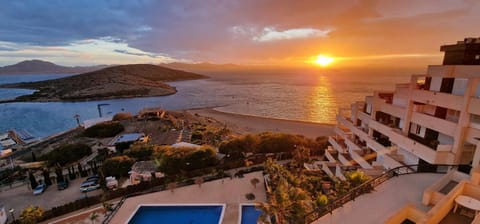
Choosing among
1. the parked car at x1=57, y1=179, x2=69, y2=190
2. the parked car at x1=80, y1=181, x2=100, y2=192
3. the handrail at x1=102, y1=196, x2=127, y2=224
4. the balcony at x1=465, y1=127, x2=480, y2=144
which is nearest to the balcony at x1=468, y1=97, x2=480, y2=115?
the balcony at x1=465, y1=127, x2=480, y2=144

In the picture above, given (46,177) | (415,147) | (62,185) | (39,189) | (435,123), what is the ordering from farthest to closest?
(46,177) < (62,185) < (39,189) < (415,147) < (435,123)

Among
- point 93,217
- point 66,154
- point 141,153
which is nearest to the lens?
point 93,217

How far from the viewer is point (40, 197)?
19641 mm

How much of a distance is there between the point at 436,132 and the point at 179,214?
54.7 ft

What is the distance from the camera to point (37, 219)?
15211mm

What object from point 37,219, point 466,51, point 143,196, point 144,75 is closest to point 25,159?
point 37,219

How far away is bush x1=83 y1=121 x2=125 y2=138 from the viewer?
40.7 meters

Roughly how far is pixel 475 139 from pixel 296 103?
60.5 meters

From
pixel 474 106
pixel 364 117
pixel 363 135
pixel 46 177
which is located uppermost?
Result: pixel 474 106

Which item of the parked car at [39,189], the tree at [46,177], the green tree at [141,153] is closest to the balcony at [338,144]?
the green tree at [141,153]

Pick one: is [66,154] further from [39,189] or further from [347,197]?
[347,197]

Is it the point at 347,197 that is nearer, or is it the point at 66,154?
the point at 347,197

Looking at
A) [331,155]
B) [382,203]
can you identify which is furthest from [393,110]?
[382,203]

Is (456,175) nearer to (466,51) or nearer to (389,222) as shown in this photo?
(389,222)
